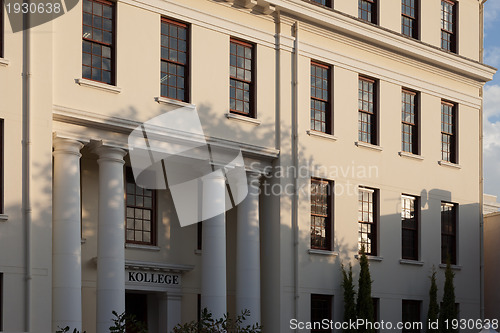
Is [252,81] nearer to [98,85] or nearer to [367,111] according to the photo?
[367,111]

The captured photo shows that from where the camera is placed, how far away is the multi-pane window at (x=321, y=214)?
2848 centimetres

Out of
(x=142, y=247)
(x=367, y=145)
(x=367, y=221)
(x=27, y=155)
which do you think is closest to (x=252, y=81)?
(x=367, y=145)

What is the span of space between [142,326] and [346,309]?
14062 mm

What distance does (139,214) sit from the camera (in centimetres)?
2622

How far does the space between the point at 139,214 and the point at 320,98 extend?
704cm

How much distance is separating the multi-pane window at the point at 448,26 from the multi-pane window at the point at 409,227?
20.6 ft

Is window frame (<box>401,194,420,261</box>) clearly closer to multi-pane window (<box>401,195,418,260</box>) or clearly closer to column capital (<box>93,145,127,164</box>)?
multi-pane window (<box>401,195,418,260</box>)

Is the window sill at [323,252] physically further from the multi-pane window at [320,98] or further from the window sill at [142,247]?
the window sill at [142,247]

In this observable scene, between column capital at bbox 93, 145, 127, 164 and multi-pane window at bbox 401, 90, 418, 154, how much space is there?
38.9ft

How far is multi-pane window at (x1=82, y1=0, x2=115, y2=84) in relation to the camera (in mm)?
23422

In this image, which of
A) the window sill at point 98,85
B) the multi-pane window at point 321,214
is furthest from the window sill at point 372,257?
the window sill at point 98,85

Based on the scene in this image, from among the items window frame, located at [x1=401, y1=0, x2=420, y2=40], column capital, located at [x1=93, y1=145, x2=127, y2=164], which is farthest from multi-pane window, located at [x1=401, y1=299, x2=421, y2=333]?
column capital, located at [x1=93, y1=145, x2=127, y2=164]

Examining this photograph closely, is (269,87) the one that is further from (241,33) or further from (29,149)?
(29,149)

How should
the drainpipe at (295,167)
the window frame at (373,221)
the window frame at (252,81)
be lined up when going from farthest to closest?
the window frame at (373,221)
the drainpipe at (295,167)
the window frame at (252,81)
